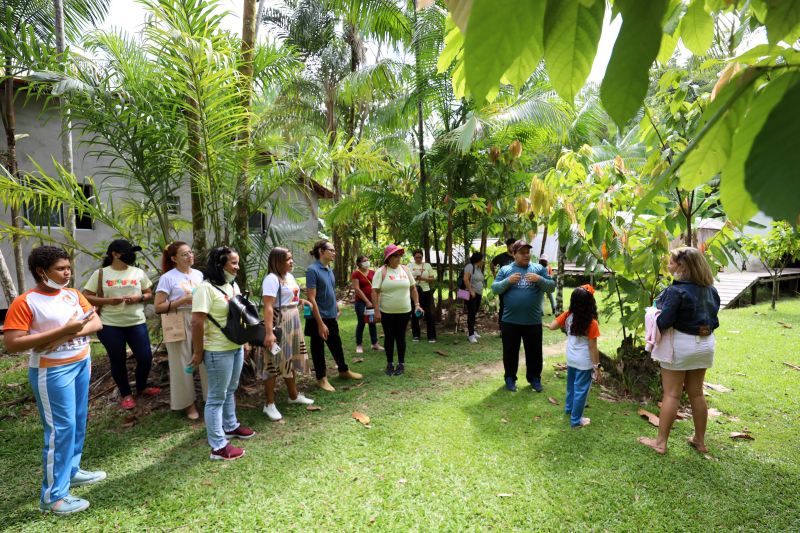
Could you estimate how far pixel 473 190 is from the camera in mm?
7512

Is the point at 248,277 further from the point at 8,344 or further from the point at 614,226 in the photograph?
the point at 614,226

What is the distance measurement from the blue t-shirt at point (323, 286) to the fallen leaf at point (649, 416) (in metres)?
3.36

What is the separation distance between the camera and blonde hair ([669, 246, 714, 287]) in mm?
3191

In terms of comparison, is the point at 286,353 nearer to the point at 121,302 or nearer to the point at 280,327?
the point at 280,327

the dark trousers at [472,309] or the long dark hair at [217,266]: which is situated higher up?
the long dark hair at [217,266]

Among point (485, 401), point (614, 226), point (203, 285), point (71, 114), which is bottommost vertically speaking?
point (485, 401)

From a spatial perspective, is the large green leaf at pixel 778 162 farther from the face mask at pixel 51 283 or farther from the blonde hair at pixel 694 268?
the face mask at pixel 51 283

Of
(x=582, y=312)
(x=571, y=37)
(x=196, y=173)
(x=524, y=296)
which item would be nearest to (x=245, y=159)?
(x=196, y=173)

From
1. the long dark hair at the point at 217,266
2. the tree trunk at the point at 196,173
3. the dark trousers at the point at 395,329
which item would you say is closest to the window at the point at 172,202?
the tree trunk at the point at 196,173

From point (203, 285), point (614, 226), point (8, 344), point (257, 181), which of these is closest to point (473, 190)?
point (614, 226)

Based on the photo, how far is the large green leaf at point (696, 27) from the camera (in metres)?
0.83

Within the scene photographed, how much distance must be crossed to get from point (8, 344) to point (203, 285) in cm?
117

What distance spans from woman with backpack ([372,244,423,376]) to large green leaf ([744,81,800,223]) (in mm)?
4933

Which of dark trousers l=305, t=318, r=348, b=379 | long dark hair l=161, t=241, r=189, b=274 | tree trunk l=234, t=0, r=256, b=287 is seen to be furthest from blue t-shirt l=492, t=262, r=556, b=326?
long dark hair l=161, t=241, r=189, b=274
